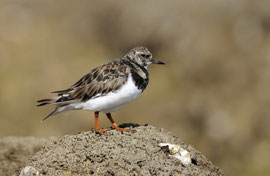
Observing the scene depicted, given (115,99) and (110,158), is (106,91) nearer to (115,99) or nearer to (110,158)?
(115,99)

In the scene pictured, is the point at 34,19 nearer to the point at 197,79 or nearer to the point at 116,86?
the point at 197,79

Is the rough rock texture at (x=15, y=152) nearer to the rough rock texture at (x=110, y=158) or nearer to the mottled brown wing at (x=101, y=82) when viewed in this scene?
the mottled brown wing at (x=101, y=82)

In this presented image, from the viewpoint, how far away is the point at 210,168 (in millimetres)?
9695

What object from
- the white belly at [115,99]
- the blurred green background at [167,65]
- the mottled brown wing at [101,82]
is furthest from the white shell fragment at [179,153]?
the blurred green background at [167,65]


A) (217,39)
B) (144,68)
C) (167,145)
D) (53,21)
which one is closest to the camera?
(167,145)

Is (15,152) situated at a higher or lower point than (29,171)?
higher

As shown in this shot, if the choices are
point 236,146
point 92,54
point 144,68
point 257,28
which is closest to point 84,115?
point 92,54

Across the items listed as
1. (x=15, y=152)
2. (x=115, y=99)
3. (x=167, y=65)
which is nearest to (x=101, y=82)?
(x=115, y=99)

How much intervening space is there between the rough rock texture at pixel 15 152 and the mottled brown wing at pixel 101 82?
2178mm

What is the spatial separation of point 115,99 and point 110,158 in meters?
1.49

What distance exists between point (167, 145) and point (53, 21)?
60.1ft

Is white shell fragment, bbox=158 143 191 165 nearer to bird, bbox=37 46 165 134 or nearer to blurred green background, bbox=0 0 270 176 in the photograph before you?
bird, bbox=37 46 165 134

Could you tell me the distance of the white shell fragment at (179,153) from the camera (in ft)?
30.1

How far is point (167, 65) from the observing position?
77.6 ft
